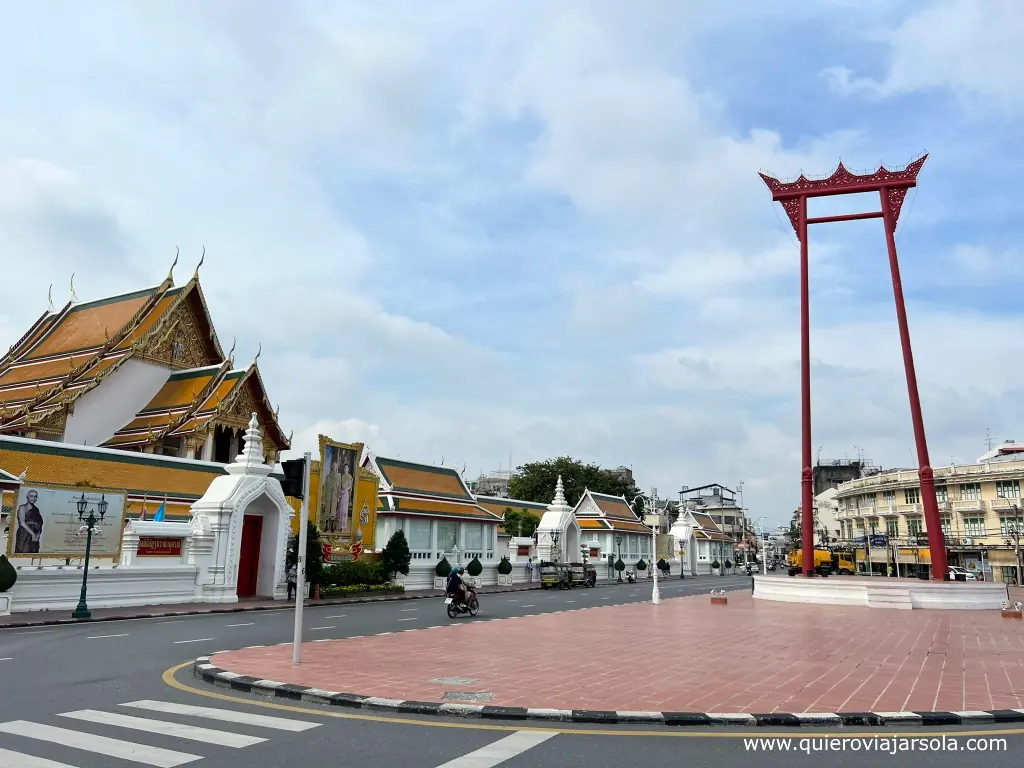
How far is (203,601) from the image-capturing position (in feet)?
77.8

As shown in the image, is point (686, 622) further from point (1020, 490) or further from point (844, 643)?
point (1020, 490)

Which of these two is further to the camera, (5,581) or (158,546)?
(158,546)

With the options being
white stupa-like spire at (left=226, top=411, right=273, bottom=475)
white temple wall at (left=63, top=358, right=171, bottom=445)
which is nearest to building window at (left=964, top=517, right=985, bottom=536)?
white stupa-like spire at (left=226, top=411, right=273, bottom=475)

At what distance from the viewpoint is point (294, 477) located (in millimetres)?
10484

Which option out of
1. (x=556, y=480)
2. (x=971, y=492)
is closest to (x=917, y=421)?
(x=971, y=492)

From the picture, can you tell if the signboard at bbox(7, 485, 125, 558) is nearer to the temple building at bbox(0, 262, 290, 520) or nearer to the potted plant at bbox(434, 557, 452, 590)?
the temple building at bbox(0, 262, 290, 520)

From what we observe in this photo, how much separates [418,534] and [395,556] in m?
2.91

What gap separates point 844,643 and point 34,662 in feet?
44.0

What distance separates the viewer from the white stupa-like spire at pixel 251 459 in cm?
2595

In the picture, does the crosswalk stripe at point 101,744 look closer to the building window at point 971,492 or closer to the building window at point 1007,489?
the building window at point 1007,489

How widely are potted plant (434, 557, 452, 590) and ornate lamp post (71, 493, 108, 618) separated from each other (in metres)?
15.9

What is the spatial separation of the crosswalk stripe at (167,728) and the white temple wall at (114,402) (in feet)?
92.1

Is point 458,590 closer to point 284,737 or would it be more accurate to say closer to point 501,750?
point 284,737

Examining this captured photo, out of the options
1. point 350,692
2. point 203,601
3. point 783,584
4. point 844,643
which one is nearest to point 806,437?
point 783,584
